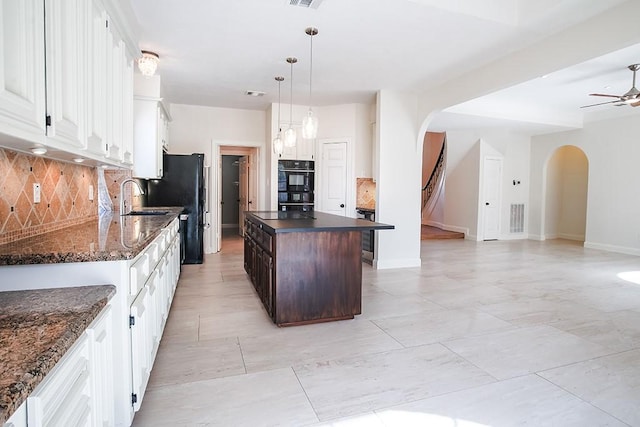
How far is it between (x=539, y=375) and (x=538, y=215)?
7793 millimetres

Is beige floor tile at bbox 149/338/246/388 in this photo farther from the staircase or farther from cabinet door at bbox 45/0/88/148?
the staircase

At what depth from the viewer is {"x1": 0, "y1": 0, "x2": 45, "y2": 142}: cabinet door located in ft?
3.44

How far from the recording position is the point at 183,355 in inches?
102

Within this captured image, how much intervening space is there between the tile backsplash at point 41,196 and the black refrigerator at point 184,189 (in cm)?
250

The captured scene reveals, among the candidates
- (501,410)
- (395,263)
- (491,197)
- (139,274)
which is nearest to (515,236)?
(491,197)

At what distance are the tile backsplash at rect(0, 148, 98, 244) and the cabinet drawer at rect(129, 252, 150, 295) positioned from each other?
23.2 inches

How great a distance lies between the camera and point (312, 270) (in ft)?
10.6

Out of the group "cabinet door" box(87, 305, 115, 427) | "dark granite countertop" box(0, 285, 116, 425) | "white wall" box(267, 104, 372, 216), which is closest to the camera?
"dark granite countertop" box(0, 285, 116, 425)

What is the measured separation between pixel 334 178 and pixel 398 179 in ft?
4.18

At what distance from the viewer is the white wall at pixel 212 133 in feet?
21.1

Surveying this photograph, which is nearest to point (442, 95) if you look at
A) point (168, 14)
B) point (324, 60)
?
point (324, 60)

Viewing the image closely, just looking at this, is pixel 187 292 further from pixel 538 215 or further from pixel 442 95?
pixel 538 215

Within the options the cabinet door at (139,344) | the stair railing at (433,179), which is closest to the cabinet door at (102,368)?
the cabinet door at (139,344)

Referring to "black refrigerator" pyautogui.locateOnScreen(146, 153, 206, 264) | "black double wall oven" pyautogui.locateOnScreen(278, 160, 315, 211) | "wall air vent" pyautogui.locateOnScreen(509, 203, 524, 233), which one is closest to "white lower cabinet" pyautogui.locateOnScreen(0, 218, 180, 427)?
"black refrigerator" pyautogui.locateOnScreen(146, 153, 206, 264)
